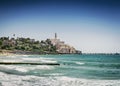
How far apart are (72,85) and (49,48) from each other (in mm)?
181299

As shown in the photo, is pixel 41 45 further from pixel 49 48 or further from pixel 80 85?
pixel 80 85

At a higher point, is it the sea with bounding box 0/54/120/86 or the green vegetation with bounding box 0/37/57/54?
the green vegetation with bounding box 0/37/57/54

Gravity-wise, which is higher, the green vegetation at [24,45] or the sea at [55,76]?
the green vegetation at [24,45]

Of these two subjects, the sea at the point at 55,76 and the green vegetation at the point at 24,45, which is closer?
the sea at the point at 55,76

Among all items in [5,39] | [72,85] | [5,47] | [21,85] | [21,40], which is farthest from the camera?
[21,40]

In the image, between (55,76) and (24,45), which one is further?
(24,45)

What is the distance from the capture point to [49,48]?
200m

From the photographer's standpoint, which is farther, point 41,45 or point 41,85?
point 41,45

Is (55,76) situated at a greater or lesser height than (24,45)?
lesser

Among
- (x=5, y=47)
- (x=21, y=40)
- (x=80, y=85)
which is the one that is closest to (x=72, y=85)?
(x=80, y=85)

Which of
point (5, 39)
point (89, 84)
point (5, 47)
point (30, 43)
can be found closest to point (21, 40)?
point (30, 43)

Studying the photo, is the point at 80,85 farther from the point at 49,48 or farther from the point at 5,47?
the point at 49,48

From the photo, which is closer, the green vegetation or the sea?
the sea

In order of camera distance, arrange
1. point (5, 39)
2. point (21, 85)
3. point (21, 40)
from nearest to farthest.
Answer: point (21, 85) → point (5, 39) → point (21, 40)
